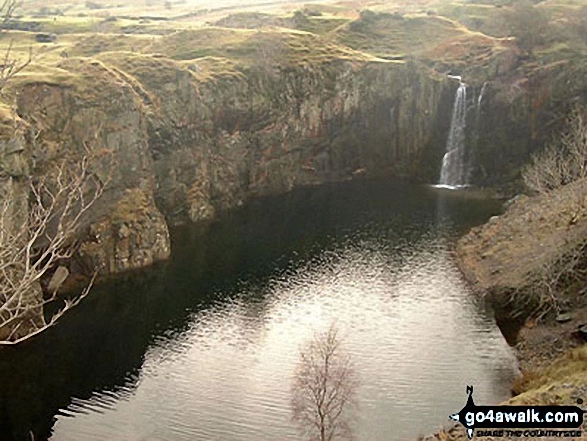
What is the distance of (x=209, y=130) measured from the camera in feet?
355

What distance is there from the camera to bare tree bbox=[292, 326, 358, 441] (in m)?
43.9

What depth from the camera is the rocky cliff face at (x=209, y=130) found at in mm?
83688

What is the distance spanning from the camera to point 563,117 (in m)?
115

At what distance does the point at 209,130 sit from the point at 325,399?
224 ft

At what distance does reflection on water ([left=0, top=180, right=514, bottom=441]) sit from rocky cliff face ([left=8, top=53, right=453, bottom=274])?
9.32 metres

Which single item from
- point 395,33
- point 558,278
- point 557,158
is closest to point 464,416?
point 558,278

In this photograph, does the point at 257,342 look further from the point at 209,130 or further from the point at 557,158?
the point at 557,158

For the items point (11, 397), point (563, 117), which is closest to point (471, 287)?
point (11, 397)

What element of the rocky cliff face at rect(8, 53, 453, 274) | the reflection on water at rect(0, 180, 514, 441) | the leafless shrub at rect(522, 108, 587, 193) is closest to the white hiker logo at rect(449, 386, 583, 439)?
the reflection on water at rect(0, 180, 514, 441)

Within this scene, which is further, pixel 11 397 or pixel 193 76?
pixel 193 76

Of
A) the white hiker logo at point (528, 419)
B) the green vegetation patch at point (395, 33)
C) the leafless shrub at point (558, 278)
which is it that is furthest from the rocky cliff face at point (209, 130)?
the white hiker logo at point (528, 419)

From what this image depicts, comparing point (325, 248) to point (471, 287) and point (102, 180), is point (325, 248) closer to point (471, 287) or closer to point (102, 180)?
point (471, 287)

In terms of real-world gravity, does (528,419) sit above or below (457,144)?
above

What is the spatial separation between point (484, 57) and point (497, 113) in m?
12.6
